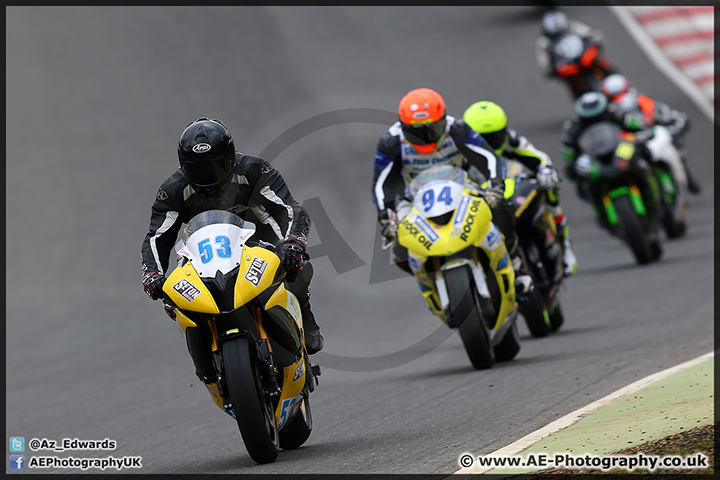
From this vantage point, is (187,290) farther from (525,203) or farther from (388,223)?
(525,203)

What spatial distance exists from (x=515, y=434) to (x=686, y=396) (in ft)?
3.29

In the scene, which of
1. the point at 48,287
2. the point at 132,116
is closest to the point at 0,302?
the point at 48,287

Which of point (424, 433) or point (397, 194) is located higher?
point (397, 194)

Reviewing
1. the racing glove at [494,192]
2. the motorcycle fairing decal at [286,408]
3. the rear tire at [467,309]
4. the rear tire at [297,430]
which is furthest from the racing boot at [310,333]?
the racing glove at [494,192]

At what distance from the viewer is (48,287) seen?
14.4 meters

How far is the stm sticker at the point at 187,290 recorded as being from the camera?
562cm

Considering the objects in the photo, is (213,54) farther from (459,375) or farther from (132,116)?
(459,375)

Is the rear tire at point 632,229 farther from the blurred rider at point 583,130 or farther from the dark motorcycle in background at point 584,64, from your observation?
the dark motorcycle in background at point 584,64

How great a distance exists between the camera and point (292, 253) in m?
5.89

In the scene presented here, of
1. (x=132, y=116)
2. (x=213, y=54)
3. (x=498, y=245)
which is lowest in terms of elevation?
(x=498, y=245)

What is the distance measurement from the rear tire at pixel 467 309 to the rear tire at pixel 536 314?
158 centimetres

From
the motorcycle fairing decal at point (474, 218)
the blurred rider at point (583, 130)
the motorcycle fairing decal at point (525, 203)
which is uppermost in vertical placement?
the blurred rider at point (583, 130)

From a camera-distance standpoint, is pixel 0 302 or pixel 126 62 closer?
pixel 0 302

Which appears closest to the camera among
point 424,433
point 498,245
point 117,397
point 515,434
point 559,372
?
point 515,434
